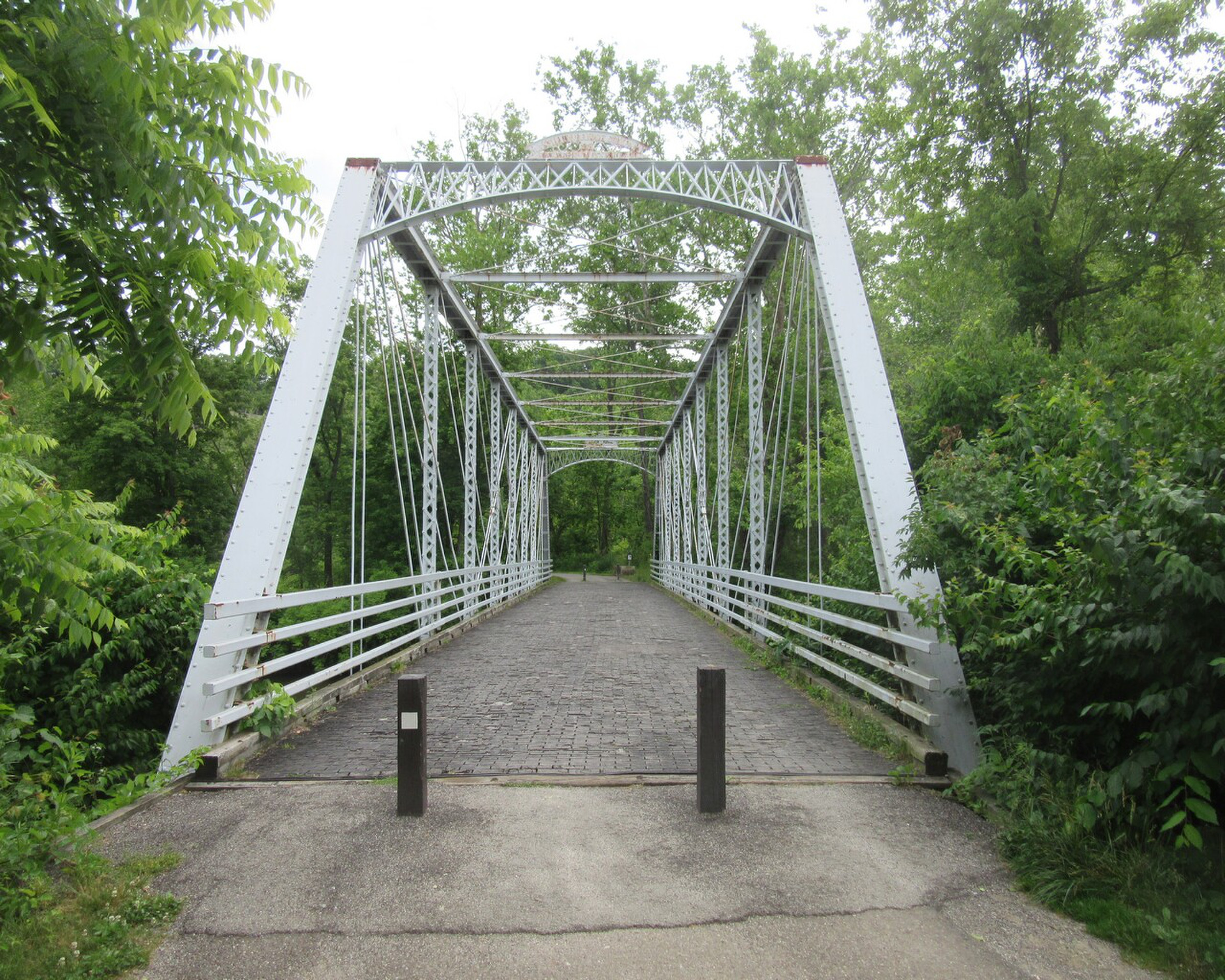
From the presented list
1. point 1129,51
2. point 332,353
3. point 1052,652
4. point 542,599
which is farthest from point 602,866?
point 542,599

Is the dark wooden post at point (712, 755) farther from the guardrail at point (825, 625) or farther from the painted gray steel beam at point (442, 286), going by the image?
the painted gray steel beam at point (442, 286)

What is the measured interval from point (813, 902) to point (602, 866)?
0.91 metres

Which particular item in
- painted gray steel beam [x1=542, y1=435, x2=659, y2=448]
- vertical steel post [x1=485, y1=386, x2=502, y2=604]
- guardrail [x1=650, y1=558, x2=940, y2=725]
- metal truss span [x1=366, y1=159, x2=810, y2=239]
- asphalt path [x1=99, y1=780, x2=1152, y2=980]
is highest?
metal truss span [x1=366, y1=159, x2=810, y2=239]

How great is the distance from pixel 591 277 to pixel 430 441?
11.4ft

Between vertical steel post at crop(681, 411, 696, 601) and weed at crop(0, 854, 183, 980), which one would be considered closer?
weed at crop(0, 854, 183, 980)

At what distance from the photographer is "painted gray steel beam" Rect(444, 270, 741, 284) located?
40.0 ft

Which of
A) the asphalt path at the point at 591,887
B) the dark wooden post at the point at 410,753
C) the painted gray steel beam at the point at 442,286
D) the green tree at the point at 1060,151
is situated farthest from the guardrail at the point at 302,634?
the green tree at the point at 1060,151

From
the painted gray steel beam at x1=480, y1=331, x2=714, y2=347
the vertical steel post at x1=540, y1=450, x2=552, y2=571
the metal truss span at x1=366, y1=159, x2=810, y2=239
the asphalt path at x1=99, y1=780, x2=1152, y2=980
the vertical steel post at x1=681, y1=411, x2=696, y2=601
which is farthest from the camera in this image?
the vertical steel post at x1=540, y1=450, x2=552, y2=571

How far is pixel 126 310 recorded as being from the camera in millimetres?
2707

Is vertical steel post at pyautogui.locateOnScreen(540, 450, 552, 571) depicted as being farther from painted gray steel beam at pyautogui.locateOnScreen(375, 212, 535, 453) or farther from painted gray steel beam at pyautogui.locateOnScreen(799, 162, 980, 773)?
painted gray steel beam at pyautogui.locateOnScreen(799, 162, 980, 773)

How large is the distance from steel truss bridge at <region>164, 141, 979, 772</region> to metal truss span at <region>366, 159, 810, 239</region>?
36 millimetres

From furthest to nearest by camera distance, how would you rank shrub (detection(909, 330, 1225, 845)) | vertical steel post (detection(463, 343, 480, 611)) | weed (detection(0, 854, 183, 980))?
vertical steel post (detection(463, 343, 480, 611)), shrub (detection(909, 330, 1225, 845)), weed (detection(0, 854, 183, 980))

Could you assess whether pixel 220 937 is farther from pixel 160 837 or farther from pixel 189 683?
pixel 189 683

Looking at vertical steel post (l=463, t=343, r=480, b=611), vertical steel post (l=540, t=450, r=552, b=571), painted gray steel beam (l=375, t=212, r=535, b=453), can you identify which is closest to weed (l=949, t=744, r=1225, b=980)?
painted gray steel beam (l=375, t=212, r=535, b=453)
